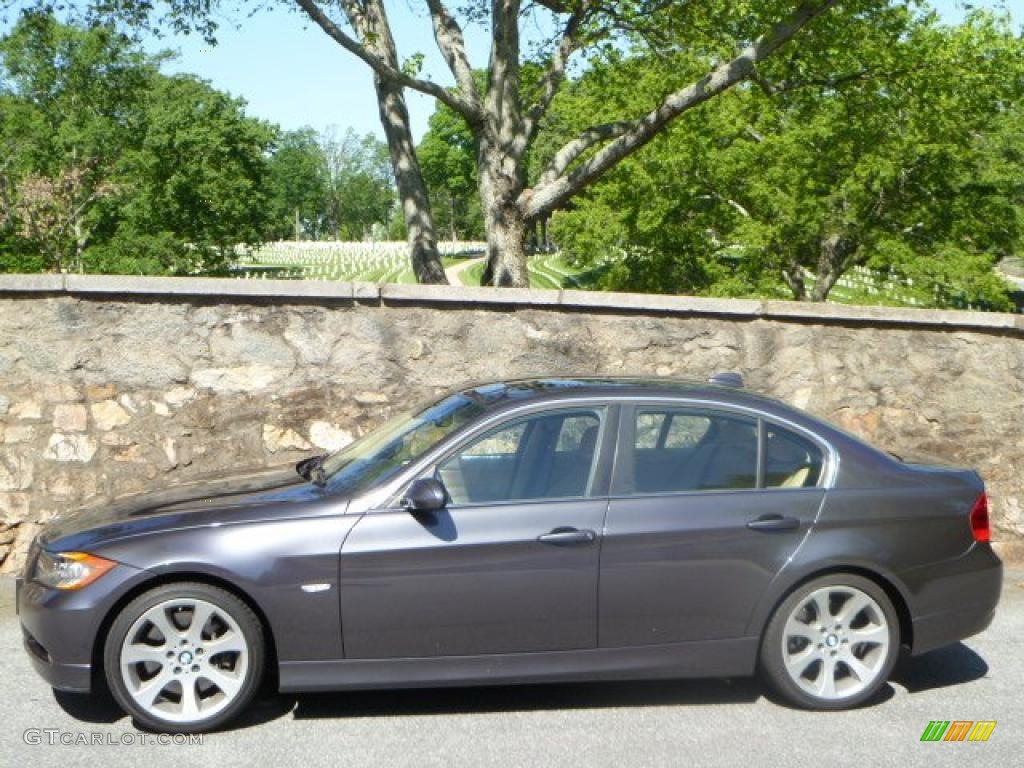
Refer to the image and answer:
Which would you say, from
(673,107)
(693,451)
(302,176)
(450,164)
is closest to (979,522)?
(693,451)

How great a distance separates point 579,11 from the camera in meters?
15.1

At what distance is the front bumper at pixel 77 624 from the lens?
530 cm

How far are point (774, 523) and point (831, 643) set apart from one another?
1.96 feet

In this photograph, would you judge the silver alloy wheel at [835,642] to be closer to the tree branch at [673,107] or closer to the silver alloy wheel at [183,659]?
the silver alloy wheel at [183,659]

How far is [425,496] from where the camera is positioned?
17.7ft

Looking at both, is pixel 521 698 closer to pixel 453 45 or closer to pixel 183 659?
pixel 183 659

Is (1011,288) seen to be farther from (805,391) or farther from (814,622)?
(814,622)

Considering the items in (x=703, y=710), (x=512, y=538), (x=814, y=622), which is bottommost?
(x=703, y=710)

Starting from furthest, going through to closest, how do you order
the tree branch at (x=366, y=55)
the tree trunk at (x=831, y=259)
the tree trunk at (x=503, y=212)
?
the tree trunk at (x=831, y=259) < the tree trunk at (x=503, y=212) < the tree branch at (x=366, y=55)

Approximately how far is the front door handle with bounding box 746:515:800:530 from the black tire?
85.2 inches

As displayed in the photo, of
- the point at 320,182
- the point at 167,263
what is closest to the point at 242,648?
the point at 167,263

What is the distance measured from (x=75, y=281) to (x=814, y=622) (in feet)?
17.1

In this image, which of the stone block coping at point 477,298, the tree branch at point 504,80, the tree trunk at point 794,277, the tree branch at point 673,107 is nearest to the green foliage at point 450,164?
the tree trunk at point 794,277

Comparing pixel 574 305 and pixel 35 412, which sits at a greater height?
pixel 574 305
